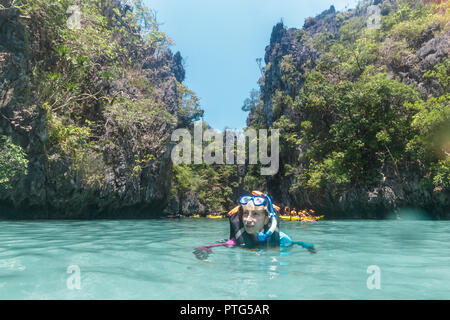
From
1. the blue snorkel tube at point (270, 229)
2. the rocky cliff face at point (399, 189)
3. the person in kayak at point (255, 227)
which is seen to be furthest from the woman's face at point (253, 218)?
the rocky cliff face at point (399, 189)

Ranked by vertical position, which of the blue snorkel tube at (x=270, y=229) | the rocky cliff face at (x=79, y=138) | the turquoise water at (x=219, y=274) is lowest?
the turquoise water at (x=219, y=274)

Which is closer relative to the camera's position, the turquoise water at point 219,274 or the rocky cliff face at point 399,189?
the turquoise water at point 219,274

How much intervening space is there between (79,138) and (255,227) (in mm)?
9342

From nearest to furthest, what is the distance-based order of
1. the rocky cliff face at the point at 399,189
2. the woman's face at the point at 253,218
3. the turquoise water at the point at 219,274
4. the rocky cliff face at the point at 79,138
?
the turquoise water at the point at 219,274 → the woman's face at the point at 253,218 → the rocky cliff face at the point at 79,138 → the rocky cliff face at the point at 399,189

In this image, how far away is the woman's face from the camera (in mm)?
4086

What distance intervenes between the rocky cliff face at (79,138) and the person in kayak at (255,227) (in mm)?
8440

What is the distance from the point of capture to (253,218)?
161 inches

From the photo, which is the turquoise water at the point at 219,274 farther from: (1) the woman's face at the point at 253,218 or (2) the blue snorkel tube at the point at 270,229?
(1) the woman's face at the point at 253,218

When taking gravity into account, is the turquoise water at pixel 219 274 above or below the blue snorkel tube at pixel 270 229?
below

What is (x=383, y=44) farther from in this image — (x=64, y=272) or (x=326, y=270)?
(x=64, y=272)

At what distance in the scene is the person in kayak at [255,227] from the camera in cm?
410

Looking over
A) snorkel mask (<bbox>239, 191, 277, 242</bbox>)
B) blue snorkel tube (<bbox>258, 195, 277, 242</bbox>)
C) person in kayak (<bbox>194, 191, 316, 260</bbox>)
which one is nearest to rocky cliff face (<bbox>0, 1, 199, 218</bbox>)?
person in kayak (<bbox>194, 191, 316, 260</bbox>)

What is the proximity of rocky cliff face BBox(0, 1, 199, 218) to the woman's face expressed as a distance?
340 inches

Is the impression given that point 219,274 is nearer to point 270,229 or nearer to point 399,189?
point 270,229
